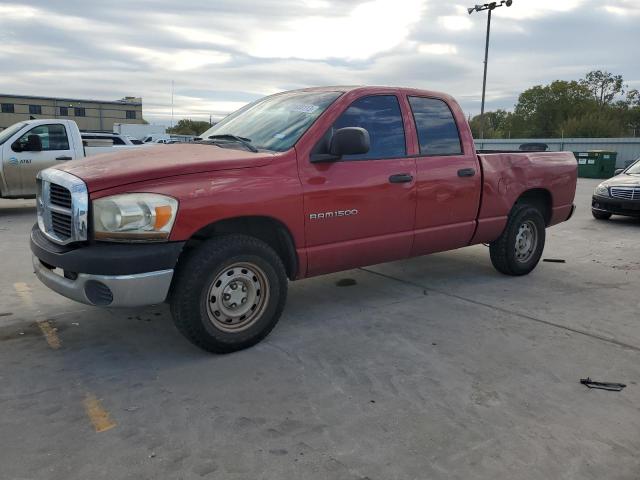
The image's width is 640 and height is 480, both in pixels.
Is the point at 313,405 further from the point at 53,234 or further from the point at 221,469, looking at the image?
the point at 53,234

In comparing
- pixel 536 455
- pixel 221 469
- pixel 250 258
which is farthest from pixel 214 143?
pixel 536 455

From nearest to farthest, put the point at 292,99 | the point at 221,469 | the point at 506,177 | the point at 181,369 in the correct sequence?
the point at 221,469 → the point at 181,369 → the point at 292,99 → the point at 506,177

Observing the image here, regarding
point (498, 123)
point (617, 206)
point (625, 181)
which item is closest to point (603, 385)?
point (617, 206)

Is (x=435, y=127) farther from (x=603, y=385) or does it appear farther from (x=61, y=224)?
(x=61, y=224)

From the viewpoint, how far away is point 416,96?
5082 mm

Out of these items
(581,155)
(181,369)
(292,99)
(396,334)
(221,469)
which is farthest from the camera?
(581,155)

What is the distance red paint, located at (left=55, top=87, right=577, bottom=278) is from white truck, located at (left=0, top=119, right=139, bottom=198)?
7.50 metres

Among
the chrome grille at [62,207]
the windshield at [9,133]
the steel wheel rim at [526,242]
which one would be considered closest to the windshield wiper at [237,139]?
the chrome grille at [62,207]

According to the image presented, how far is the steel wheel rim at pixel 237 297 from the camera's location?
12.4 feet

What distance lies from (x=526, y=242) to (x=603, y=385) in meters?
2.97

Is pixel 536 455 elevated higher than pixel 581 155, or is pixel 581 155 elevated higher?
pixel 581 155

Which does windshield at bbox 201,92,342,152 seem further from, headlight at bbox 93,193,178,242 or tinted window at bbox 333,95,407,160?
headlight at bbox 93,193,178,242

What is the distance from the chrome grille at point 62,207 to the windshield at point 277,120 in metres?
1.41

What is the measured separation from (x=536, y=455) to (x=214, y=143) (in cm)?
330
